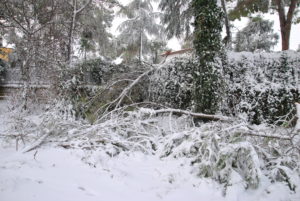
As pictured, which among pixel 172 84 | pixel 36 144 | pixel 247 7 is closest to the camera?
pixel 36 144

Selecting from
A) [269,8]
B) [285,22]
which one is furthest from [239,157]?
[285,22]

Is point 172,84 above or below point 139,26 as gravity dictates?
below

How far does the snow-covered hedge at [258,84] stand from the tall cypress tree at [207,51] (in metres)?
0.30

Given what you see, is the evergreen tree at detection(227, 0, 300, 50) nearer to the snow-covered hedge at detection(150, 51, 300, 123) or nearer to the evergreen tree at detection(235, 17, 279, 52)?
the snow-covered hedge at detection(150, 51, 300, 123)

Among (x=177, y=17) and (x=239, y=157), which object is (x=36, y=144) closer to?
(x=239, y=157)

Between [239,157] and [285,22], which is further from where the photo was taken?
[285,22]

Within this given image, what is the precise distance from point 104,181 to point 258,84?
4366 millimetres

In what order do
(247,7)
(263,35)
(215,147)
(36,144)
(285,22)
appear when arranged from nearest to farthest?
1. (215,147)
2. (36,144)
3. (247,7)
4. (285,22)
5. (263,35)

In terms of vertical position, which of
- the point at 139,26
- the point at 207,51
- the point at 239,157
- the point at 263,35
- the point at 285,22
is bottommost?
the point at 239,157

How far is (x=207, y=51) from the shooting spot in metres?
4.27

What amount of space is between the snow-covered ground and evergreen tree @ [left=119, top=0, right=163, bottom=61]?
10874 millimetres

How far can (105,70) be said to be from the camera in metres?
6.48

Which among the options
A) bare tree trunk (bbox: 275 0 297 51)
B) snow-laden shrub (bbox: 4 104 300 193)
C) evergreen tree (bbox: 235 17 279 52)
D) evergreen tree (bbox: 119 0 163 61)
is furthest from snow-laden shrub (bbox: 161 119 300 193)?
evergreen tree (bbox: 235 17 279 52)

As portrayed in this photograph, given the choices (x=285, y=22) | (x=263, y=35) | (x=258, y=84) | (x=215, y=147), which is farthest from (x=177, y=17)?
(x=263, y=35)
